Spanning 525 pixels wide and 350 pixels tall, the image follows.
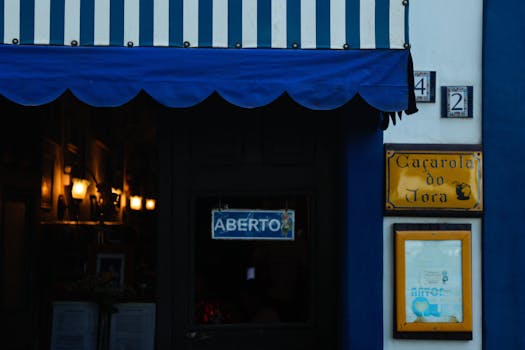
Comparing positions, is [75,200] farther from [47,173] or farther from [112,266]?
[112,266]

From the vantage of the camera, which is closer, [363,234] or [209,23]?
[209,23]

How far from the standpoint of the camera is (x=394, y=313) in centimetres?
693

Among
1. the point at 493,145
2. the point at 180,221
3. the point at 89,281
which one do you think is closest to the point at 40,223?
the point at 89,281

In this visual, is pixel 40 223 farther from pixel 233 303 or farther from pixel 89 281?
pixel 233 303

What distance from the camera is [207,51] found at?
6129 millimetres

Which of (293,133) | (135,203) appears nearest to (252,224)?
(293,133)

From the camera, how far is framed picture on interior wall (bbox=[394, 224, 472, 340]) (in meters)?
6.91

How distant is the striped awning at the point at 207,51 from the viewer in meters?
6.00

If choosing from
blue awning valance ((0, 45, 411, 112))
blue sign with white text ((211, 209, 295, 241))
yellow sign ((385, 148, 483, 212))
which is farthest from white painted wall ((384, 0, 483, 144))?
blue sign with white text ((211, 209, 295, 241))

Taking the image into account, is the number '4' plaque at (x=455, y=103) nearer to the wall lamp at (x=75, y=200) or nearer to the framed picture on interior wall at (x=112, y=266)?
the framed picture on interior wall at (x=112, y=266)

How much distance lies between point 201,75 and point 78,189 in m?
6.82

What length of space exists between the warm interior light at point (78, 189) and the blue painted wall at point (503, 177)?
23.2 ft

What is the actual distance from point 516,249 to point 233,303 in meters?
2.48

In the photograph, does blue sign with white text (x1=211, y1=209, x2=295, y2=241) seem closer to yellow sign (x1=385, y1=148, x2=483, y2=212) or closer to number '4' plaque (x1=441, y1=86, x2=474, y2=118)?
yellow sign (x1=385, y1=148, x2=483, y2=212)
